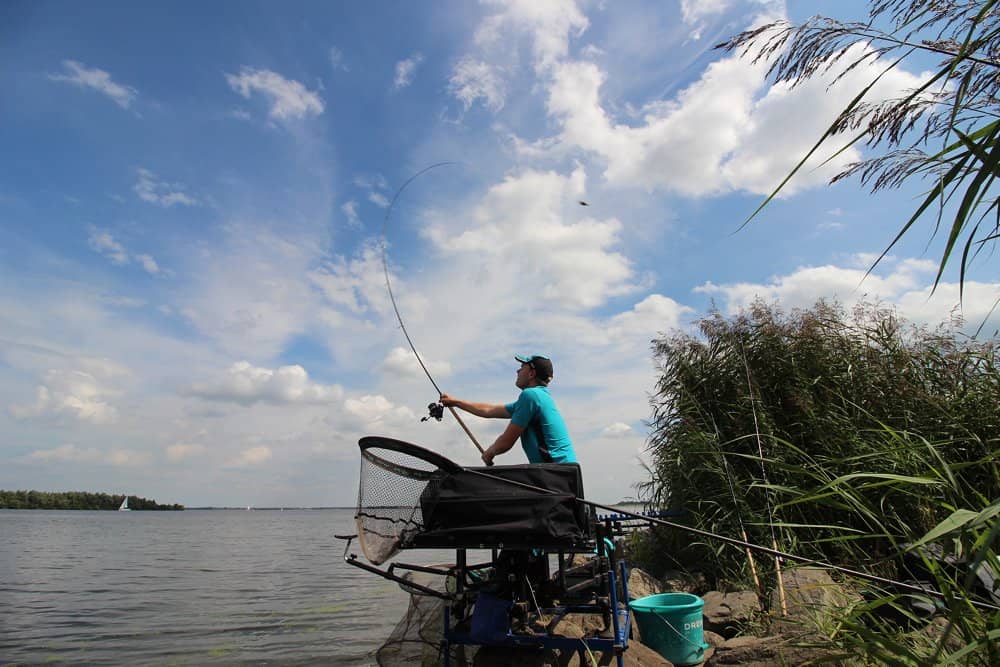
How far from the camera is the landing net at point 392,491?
3715mm

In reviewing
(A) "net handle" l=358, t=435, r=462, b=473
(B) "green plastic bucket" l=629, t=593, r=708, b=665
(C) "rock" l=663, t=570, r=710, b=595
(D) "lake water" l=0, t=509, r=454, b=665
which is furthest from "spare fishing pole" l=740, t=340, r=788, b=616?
(D) "lake water" l=0, t=509, r=454, b=665

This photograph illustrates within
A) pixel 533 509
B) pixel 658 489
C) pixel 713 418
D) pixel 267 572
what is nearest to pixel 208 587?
pixel 267 572

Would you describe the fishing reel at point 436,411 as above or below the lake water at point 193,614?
above

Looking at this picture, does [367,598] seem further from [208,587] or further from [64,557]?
[64,557]

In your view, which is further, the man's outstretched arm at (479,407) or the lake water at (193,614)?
the lake water at (193,614)

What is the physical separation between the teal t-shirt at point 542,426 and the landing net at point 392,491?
0.94m

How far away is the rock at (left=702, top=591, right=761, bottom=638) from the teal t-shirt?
2383mm

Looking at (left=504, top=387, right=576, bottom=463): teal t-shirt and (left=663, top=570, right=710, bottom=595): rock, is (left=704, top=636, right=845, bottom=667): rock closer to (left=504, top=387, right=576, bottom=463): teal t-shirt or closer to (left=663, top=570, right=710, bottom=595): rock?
(left=504, top=387, right=576, bottom=463): teal t-shirt

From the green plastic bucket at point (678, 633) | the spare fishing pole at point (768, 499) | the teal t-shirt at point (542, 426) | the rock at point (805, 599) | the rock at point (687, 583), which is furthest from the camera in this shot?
the rock at point (687, 583)

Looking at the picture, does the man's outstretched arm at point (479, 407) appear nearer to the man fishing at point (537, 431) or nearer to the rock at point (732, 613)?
the man fishing at point (537, 431)

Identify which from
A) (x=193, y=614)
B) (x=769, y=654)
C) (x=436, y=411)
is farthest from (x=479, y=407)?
(x=193, y=614)

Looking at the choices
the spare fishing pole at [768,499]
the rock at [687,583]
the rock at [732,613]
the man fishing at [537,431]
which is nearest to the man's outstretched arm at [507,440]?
the man fishing at [537,431]

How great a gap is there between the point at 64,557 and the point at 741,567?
26466 mm

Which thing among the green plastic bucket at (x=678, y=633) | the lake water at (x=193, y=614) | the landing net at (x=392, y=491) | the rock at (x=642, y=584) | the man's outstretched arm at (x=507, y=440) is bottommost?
the lake water at (x=193, y=614)
